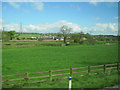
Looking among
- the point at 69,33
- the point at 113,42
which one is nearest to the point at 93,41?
the point at 113,42

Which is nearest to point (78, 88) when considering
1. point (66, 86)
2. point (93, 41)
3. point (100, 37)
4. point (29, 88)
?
point (66, 86)

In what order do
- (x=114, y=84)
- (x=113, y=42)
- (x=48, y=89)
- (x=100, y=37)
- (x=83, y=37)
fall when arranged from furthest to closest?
(x=100, y=37) → (x=83, y=37) → (x=113, y=42) → (x=114, y=84) → (x=48, y=89)

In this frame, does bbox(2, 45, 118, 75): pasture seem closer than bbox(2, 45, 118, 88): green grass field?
No

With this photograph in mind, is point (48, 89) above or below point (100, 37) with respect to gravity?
below

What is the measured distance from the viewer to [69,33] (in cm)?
6244

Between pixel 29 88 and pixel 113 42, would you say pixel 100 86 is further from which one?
pixel 113 42

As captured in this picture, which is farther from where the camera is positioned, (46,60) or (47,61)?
(46,60)

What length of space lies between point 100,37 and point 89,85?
208ft

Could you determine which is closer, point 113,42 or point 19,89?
point 19,89

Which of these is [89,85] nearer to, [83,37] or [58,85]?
[58,85]

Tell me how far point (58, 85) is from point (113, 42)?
54380mm

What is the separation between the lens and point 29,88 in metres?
6.68

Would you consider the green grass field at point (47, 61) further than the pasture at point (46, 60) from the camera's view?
No

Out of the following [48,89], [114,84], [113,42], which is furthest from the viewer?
[113,42]
